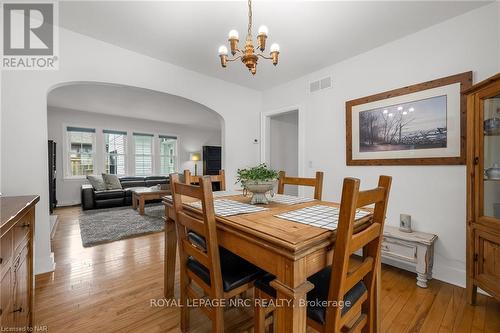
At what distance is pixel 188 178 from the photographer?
207 cm

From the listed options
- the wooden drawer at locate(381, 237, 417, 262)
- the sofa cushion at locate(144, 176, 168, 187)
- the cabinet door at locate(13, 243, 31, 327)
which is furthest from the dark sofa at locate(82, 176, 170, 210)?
the wooden drawer at locate(381, 237, 417, 262)

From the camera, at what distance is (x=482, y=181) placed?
1.66m

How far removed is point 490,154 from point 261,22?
2.24 m

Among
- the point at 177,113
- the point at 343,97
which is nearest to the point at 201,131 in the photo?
the point at 177,113

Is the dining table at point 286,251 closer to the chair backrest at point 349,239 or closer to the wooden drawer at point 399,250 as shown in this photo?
the chair backrest at point 349,239

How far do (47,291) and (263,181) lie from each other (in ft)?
7.08

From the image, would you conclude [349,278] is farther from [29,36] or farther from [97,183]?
[97,183]

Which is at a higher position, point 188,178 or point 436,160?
point 436,160

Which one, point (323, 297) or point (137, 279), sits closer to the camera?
point (323, 297)

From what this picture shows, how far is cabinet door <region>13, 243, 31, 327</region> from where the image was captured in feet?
3.51

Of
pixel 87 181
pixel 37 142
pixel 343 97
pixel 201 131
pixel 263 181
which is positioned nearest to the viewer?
pixel 263 181

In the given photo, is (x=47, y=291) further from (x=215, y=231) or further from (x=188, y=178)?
(x=215, y=231)

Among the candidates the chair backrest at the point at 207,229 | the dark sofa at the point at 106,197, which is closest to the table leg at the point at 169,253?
the chair backrest at the point at 207,229

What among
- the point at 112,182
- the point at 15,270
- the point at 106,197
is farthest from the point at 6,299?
the point at 112,182
